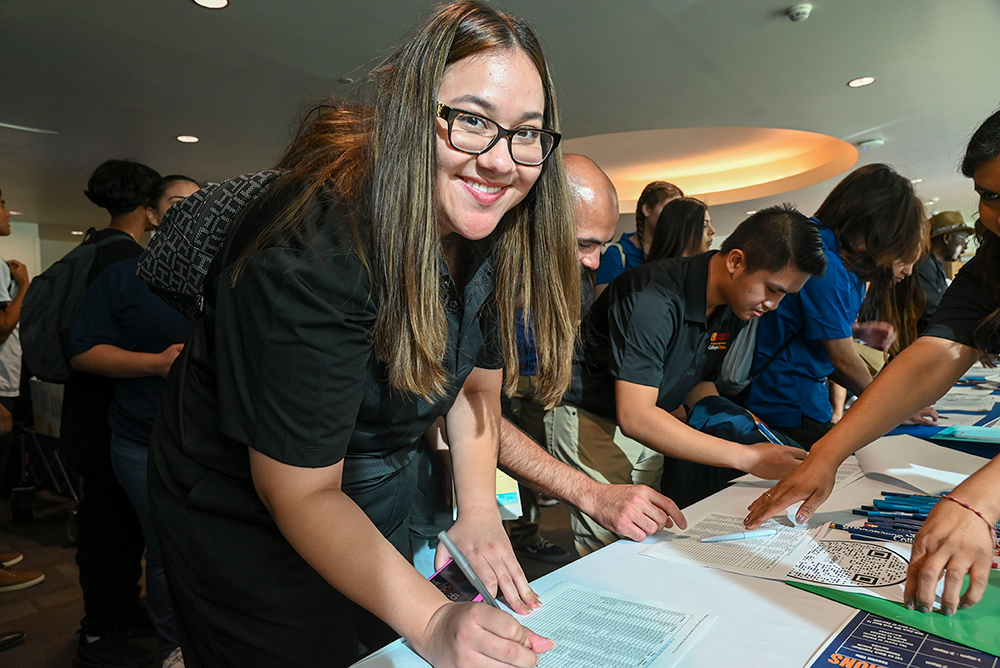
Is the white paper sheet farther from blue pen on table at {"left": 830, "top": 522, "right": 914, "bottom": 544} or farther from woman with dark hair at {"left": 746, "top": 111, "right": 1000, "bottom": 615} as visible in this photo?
blue pen on table at {"left": 830, "top": 522, "right": 914, "bottom": 544}

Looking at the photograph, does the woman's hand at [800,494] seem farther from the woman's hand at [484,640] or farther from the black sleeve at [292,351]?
the black sleeve at [292,351]

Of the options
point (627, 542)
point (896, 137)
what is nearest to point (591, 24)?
point (627, 542)

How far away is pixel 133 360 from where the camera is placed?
77.1 inches

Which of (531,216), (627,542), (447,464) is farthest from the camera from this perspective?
(447,464)

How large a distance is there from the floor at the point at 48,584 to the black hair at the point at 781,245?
1681 millimetres

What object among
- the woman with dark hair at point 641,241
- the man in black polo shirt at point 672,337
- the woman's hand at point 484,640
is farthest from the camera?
the woman with dark hair at point 641,241

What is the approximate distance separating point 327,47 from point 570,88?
1.89 m

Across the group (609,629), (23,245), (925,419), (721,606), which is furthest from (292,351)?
(23,245)

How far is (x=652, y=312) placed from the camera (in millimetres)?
1767

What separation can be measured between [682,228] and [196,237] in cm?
239

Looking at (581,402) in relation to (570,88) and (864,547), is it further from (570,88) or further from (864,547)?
(570,88)

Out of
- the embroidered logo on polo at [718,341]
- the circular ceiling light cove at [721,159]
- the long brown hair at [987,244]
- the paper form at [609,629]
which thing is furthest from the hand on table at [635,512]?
the circular ceiling light cove at [721,159]

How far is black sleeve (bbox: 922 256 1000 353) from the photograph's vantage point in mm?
1345

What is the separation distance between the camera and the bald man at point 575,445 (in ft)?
3.86
